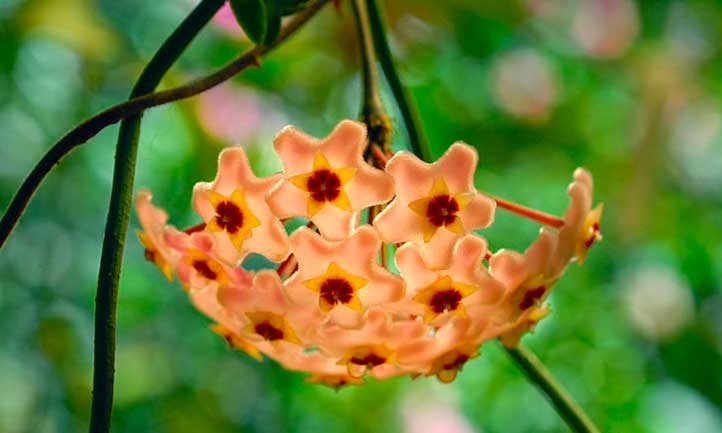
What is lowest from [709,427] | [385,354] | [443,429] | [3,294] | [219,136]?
[709,427]

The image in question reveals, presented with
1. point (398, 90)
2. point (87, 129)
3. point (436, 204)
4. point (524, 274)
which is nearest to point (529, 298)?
point (524, 274)

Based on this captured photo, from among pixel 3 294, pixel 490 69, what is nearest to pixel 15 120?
pixel 3 294

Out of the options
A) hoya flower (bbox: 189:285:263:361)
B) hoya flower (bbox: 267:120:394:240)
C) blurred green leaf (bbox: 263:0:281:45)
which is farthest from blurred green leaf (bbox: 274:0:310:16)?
hoya flower (bbox: 189:285:263:361)

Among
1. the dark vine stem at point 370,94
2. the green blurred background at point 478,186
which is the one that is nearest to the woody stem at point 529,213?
the dark vine stem at point 370,94

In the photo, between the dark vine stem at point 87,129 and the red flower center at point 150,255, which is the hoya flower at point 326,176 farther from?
the red flower center at point 150,255

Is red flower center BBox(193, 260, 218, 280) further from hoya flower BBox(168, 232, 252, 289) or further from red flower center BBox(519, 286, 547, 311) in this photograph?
red flower center BBox(519, 286, 547, 311)

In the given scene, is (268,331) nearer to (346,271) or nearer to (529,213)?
(346,271)

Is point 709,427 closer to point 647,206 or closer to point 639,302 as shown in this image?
point 639,302
